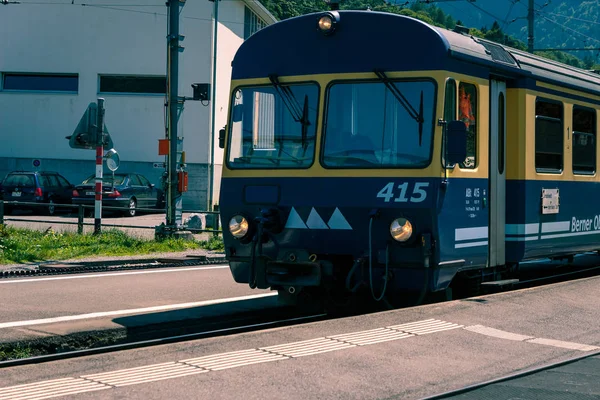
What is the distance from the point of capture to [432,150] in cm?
896

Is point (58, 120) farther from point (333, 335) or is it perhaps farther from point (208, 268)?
point (333, 335)

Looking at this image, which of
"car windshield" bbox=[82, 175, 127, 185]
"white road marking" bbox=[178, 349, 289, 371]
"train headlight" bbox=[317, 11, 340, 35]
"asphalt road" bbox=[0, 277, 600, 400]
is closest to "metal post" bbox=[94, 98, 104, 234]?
"train headlight" bbox=[317, 11, 340, 35]

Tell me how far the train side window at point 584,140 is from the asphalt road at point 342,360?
3.46m

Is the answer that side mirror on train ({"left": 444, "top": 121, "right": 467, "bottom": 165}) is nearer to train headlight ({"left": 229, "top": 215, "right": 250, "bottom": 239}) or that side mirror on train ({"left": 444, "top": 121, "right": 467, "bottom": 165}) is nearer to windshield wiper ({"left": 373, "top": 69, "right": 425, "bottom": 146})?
windshield wiper ({"left": 373, "top": 69, "right": 425, "bottom": 146})

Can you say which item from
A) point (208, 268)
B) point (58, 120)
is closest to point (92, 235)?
→ point (208, 268)

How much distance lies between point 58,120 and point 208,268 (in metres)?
25.4

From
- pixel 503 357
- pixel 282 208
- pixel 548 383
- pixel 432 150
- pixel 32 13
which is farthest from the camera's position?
pixel 32 13

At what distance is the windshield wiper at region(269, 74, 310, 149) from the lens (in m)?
9.56

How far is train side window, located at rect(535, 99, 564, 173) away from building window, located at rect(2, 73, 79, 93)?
3042 centimetres

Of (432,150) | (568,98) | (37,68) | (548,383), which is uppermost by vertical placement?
(37,68)

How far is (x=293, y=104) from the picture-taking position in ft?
31.8

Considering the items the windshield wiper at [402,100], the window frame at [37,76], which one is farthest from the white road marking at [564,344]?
the window frame at [37,76]

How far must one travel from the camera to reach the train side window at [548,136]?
11.1 m

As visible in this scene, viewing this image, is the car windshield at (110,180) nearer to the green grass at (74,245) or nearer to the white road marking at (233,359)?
the green grass at (74,245)
